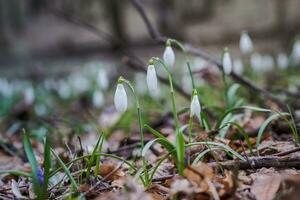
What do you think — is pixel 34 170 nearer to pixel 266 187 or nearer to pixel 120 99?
pixel 120 99

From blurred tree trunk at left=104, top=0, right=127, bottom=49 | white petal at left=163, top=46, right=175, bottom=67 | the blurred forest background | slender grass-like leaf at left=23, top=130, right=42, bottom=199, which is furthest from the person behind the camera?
blurred tree trunk at left=104, top=0, right=127, bottom=49

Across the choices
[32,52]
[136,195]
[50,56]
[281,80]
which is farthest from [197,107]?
[32,52]

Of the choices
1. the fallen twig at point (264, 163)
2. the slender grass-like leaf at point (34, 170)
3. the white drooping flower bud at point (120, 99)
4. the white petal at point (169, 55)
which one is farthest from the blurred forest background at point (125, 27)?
the slender grass-like leaf at point (34, 170)

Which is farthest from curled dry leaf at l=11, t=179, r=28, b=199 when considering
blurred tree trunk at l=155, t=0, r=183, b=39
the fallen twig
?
blurred tree trunk at l=155, t=0, r=183, b=39

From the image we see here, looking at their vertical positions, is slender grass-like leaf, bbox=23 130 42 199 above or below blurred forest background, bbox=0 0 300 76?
above

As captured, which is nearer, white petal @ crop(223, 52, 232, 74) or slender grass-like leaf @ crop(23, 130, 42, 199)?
slender grass-like leaf @ crop(23, 130, 42, 199)

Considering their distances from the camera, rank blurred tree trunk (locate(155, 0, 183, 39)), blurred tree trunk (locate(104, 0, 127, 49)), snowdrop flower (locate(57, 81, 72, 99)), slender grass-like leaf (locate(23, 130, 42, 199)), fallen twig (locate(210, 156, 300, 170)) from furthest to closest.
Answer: blurred tree trunk (locate(104, 0, 127, 49)), blurred tree trunk (locate(155, 0, 183, 39)), snowdrop flower (locate(57, 81, 72, 99)), fallen twig (locate(210, 156, 300, 170)), slender grass-like leaf (locate(23, 130, 42, 199))

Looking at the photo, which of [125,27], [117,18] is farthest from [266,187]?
[125,27]

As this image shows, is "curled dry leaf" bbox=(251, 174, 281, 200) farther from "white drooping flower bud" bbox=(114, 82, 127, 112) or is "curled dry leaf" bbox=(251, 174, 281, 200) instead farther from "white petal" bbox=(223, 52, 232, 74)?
"white petal" bbox=(223, 52, 232, 74)

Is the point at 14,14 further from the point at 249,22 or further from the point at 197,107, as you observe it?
the point at 197,107
